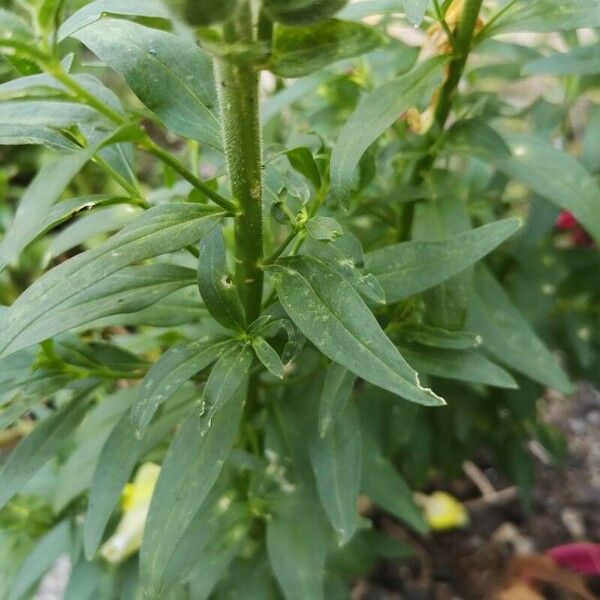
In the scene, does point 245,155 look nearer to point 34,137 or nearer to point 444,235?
point 34,137

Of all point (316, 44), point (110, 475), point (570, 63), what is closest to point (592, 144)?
point (570, 63)

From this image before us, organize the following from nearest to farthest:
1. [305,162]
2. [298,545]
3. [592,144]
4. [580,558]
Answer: [305,162] < [298,545] < [592,144] < [580,558]

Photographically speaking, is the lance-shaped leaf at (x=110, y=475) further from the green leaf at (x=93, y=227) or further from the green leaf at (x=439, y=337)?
the green leaf at (x=439, y=337)

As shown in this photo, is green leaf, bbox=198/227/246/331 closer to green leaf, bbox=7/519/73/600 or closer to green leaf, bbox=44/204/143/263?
green leaf, bbox=44/204/143/263

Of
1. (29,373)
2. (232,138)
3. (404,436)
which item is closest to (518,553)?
(404,436)

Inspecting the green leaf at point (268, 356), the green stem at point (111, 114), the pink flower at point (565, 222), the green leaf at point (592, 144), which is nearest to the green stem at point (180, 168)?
the green stem at point (111, 114)

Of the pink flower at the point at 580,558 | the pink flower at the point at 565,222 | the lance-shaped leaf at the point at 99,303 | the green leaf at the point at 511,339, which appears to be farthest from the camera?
the pink flower at the point at 580,558
